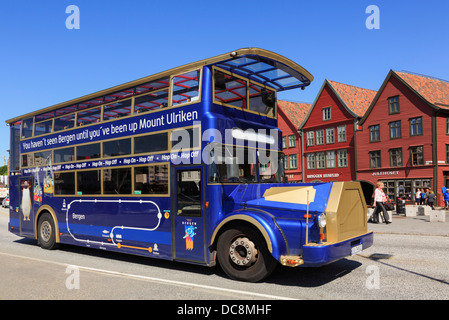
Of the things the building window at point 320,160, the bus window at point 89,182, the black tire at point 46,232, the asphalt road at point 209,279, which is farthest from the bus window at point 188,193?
the building window at point 320,160

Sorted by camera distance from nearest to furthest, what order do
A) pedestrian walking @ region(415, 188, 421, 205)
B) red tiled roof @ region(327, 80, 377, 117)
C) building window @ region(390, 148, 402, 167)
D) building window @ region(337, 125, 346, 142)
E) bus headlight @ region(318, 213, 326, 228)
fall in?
bus headlight @ region(318, 213, 326, 228), pedestrian walking @ region(415, 188, 421, 205), building window @ region(390, 148, 402, 167), red tiled roof @ region(327, 80, 377, 117), building window @ region(337, 125, 346, 142)

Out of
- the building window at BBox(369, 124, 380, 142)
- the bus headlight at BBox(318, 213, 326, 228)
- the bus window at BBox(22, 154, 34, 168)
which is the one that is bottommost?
the bus headlight at BBox(318, 213, 326, 228)

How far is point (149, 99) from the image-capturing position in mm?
8164

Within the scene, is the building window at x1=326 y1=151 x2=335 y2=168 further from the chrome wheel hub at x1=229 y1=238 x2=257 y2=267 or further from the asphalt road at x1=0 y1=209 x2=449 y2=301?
the chrome wheel hub at x1=229 y1=238 x2=257 y2=267

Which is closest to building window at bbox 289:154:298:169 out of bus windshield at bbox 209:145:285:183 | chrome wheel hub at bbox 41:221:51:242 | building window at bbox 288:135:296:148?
building window at bbox 288:135:296:148

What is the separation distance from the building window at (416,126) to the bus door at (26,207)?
32.4m

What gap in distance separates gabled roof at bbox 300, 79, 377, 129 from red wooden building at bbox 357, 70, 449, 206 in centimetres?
226

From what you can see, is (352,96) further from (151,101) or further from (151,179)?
(151,179)

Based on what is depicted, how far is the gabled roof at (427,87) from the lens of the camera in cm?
3422

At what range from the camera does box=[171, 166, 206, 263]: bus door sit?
277 inches

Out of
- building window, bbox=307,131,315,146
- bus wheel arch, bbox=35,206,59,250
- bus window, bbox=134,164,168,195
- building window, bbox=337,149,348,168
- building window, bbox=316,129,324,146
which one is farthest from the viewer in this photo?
building window, bbox=307,131,315,146

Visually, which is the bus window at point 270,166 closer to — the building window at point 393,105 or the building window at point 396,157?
the building window at point 396,157

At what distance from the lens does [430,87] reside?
36.5 m
